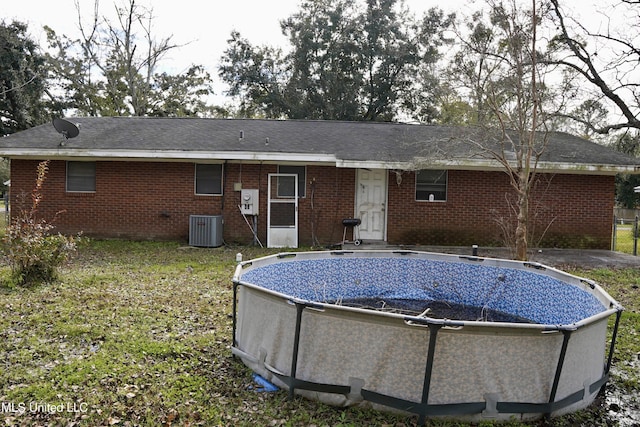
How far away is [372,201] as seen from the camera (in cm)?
1376

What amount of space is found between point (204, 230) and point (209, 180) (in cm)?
156

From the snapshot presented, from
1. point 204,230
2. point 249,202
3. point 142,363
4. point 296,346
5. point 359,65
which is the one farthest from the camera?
point 359,65

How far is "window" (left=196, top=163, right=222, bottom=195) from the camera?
13734 millimetres

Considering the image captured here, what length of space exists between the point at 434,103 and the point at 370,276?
73.0 ft

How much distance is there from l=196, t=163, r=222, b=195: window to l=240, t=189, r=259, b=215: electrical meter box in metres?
0.78

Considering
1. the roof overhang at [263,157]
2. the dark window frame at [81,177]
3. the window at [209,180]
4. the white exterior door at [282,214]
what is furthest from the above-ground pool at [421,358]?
the dark window frame at [81,177]

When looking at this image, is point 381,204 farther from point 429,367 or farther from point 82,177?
point 429,367

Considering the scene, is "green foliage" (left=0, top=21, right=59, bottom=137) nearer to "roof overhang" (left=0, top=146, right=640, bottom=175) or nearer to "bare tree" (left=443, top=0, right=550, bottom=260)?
"roof overhang" (left=0, top=146, right=640, bottom=175)

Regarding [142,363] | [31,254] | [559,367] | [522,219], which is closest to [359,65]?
[522,219]

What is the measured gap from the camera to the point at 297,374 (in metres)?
4.23

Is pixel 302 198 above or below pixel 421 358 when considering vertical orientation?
above

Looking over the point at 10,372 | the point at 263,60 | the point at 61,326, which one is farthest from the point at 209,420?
the point at 263,60

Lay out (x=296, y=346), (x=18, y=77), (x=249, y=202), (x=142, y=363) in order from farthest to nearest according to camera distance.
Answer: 1. (x=18, y=77)
2. (x=249, y=202)
3. (x=142, y=363)
4. (x=296, y=346)

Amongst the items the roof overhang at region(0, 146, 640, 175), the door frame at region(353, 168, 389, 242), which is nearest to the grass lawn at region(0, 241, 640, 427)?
the roof overhang at region(0, 146, 640, 175)
